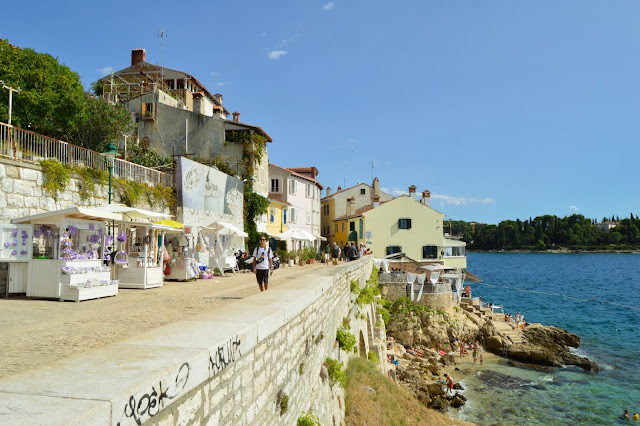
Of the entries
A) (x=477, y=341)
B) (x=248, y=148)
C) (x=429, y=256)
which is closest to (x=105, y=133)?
(x=248, y=148)

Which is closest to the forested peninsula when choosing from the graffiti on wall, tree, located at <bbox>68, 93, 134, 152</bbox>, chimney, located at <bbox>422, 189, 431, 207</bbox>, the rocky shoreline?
chimney, located at <bbox>422, 189, 431, 207</bbox>

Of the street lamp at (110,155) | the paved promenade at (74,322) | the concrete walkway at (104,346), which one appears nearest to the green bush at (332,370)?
the concrete walkway at (104,346)

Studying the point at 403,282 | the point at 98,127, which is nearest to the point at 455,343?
the point at 403,282

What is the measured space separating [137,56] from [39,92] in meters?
19.1

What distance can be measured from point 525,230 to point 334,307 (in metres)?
182

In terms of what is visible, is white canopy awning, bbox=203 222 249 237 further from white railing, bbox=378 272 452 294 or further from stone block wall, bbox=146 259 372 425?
white railing, bbox=378 272 452 294

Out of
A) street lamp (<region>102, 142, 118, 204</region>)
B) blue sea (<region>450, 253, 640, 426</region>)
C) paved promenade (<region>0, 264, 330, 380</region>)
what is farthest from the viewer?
blue sea (<region>450, 253, 640, 426</region>)

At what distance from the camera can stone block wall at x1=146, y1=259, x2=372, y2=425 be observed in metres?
3.88

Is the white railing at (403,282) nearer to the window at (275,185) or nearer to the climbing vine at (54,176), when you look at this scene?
the window at (275,185)

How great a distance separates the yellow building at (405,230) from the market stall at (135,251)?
33640mm

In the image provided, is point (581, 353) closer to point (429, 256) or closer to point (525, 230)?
point (429, 256)

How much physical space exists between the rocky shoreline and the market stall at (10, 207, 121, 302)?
1881cm

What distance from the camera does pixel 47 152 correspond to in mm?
13352

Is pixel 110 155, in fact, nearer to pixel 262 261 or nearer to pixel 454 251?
pixel 262 261
